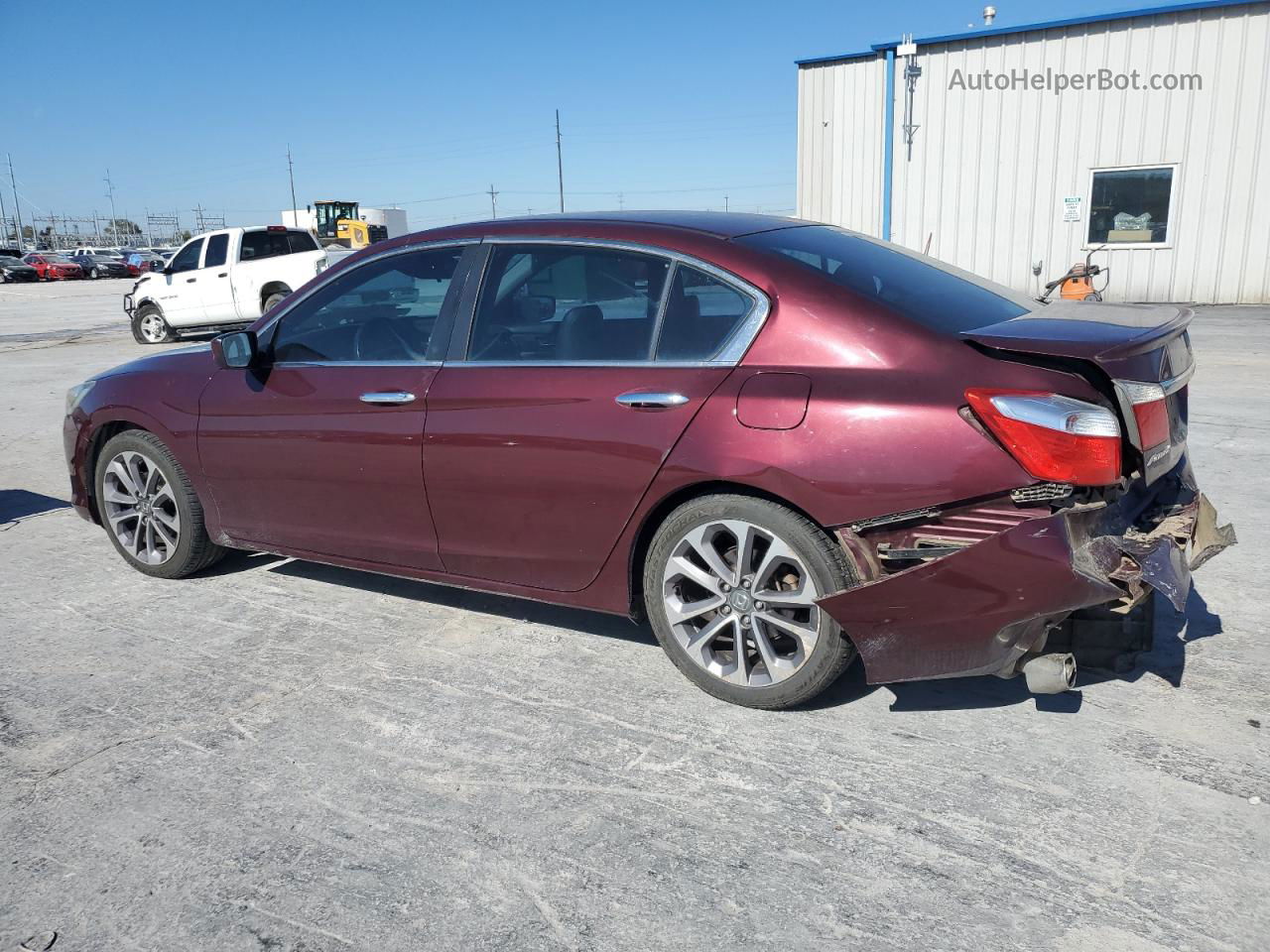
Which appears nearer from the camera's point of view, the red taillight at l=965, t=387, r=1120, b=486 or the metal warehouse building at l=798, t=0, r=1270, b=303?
the red taillight at l=965, t=387, r=1120, b=486

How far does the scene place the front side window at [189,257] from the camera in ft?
57.4

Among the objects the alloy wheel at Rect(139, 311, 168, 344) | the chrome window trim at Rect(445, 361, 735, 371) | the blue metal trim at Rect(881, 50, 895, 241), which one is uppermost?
the blue metal trim at Rect(881, 50, 895, 241)

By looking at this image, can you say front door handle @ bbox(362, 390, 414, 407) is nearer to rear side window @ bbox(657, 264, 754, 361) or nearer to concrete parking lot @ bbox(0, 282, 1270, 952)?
concrete parking lot @ bbox(0, 282, 1270, 952)

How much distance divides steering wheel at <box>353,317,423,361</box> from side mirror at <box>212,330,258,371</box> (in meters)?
0.50

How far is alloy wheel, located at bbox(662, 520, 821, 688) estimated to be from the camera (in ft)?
10.7

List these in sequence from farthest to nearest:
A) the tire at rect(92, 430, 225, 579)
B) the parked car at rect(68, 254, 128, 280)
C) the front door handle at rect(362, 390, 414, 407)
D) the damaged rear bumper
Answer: the parked car at rect(68, 254, 128, 280), the tire at rect(92, 430, 225, 579), the front door handle at rect(362, 390, 414, 407), the damaged rear bumper

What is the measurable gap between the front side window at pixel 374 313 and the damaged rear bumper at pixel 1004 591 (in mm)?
1994

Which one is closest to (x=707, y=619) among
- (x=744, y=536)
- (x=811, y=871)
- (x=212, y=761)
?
(x=744, y=536)

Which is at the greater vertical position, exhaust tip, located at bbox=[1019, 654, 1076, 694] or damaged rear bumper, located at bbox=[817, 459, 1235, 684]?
damaged rear bumper, located at bbox=[817, 459, 1235, 684]

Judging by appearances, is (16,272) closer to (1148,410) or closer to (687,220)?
(687,220)

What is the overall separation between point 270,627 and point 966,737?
2.78 m

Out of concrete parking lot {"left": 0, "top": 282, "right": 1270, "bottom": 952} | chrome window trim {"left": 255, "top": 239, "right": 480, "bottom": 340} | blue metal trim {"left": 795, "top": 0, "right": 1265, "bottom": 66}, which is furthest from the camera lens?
blue metal trim {"left": 795, "top": 0, "right": 1265, "bottom": 66}

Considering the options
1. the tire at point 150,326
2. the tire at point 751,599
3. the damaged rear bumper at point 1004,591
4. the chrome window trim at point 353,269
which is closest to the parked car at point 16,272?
the tire at point 150,326

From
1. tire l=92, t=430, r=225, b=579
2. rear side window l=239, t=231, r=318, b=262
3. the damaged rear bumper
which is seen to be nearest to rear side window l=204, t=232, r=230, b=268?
rear side window l=239, t=231, r=318, b=262
